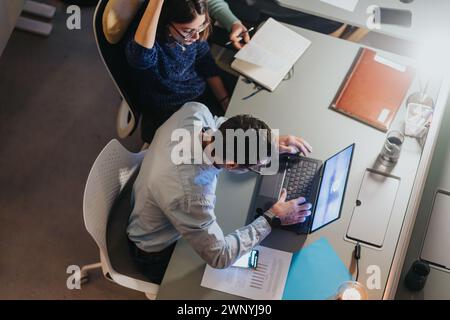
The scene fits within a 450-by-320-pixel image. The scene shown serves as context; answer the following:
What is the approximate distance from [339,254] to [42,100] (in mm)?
1889

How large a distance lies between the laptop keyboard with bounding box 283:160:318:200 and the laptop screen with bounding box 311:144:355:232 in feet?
0.14

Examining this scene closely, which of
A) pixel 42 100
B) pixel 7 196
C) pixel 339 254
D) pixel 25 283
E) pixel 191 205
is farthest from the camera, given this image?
pixel 42 100

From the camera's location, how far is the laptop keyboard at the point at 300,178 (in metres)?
1.99

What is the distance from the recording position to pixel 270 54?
225cm

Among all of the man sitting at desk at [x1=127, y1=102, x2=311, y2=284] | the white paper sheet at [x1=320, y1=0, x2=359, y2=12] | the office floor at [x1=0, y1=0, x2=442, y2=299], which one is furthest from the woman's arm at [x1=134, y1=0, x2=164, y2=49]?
the office floor at [x1=0, y1=0, x2=442, y2=299]

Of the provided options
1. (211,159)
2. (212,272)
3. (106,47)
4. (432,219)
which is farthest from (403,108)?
(106,47)

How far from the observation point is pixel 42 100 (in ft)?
9.84

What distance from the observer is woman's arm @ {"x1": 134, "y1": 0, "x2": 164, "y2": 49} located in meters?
1.93

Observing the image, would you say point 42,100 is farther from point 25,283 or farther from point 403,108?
point 403,108

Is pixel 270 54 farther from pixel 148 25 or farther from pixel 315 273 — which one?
pixel 315 273

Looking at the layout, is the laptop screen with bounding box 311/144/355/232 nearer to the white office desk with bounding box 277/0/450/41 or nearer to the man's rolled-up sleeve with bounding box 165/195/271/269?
the man's rolled-up sleeve with bounding box 165/195/271/269

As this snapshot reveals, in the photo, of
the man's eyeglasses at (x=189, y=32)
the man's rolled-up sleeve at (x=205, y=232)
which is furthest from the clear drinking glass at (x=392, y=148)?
the man's eyeglasses at (x=189, y=32)

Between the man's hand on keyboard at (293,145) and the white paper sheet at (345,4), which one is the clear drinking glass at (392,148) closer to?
the man's hand on keyboard at (293,145)

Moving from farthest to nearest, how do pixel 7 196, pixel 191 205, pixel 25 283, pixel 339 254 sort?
pixel 7 196, pixel 25 283, pixel 339 254, pixel 191 205
